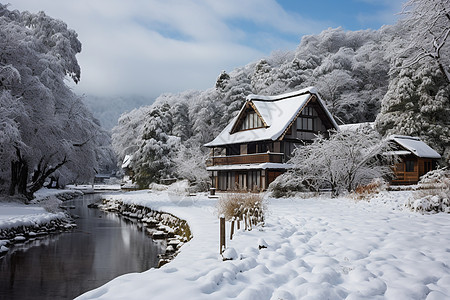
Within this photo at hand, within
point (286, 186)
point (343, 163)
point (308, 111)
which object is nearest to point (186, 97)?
point (308, 111)

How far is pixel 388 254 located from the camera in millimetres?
8867

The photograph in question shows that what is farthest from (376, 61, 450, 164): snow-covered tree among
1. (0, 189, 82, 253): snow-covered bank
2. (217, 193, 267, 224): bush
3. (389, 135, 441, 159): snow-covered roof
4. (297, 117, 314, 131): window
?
(0, 189, 82, 253): snow-covered bank

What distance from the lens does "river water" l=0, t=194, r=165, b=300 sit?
33.3 ft

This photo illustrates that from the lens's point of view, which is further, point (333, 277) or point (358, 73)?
point (358, 73)

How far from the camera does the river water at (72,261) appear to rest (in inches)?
400

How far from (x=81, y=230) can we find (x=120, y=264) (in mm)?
8237

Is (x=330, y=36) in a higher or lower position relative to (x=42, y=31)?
higher

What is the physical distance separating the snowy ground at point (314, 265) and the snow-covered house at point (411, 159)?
19.4 metres

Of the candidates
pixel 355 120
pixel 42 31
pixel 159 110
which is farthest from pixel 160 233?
pixel 355 120

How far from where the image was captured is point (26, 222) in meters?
17.2

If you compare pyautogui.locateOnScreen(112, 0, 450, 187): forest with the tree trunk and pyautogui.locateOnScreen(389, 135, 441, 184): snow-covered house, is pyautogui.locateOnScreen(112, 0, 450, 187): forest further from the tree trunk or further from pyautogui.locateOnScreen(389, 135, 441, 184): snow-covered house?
the tree trunk

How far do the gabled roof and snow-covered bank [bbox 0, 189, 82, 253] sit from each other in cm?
1636

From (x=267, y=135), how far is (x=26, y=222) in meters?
18.8

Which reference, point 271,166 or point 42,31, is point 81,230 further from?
point 42,31
